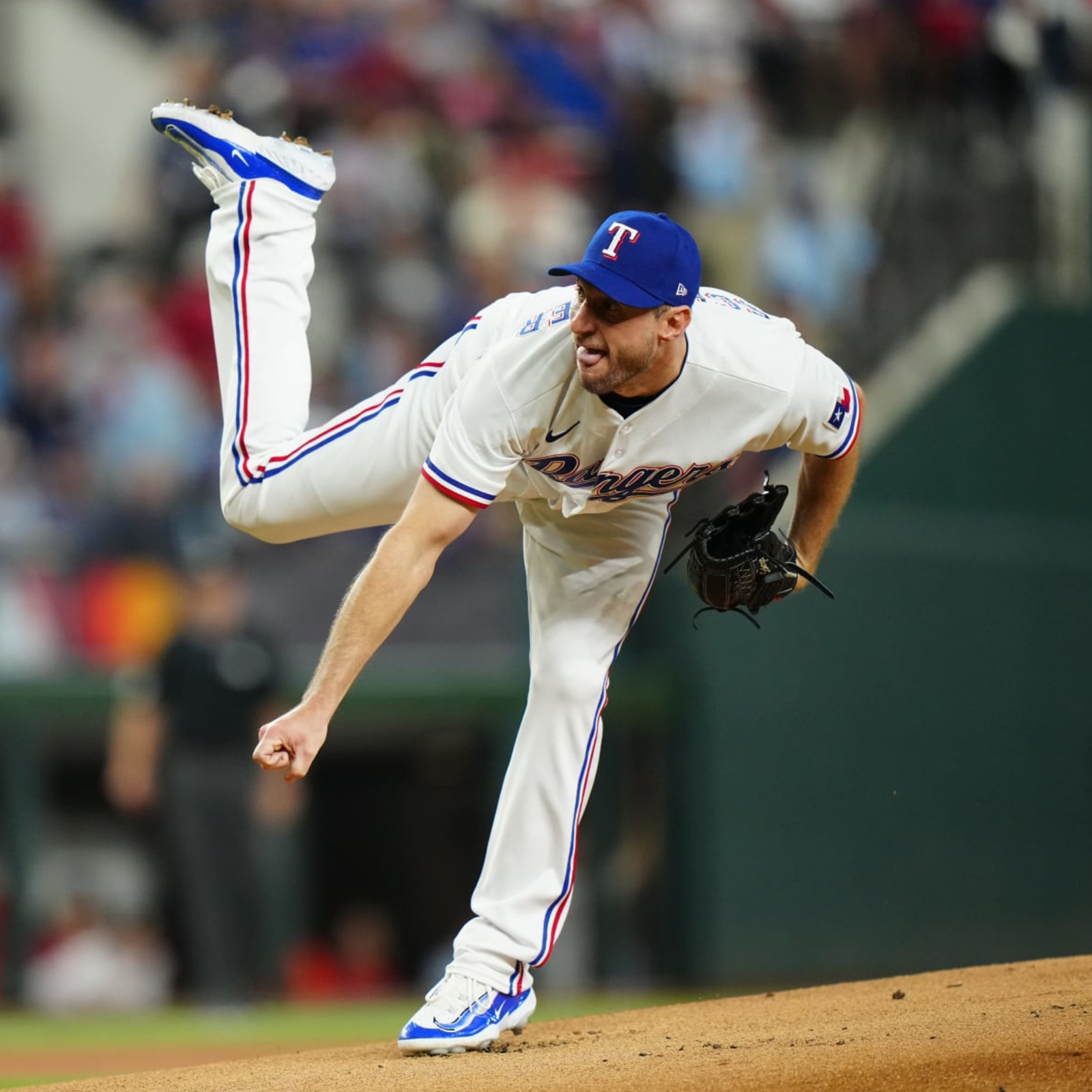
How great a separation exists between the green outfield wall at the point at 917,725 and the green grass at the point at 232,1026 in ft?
3.30

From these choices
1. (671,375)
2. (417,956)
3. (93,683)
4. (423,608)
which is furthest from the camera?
(417,956)

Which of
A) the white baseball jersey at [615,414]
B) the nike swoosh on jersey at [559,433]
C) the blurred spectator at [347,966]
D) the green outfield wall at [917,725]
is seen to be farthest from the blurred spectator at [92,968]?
the nike swoosh on jersey at [559,433]

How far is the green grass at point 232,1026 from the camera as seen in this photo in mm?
7129

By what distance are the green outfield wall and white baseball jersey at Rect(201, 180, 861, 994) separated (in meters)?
5.06

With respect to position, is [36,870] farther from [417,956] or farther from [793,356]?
[793,356]

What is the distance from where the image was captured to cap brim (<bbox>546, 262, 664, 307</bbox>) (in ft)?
13.3

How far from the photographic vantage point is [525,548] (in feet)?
16.2

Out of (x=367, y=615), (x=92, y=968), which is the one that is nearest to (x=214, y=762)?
(x=92, y=968)

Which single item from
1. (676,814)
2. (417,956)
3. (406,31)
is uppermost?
(406,31)

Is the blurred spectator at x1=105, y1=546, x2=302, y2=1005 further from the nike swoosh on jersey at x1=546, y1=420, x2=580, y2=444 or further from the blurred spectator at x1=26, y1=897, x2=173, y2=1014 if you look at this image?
the nike swoosh on jersey at x1=546, y1=420, x2=580, y2=444

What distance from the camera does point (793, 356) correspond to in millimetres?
4559

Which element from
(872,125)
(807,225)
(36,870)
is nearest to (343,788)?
(36,870)

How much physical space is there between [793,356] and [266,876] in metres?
5.71

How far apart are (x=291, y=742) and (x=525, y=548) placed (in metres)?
1.34
